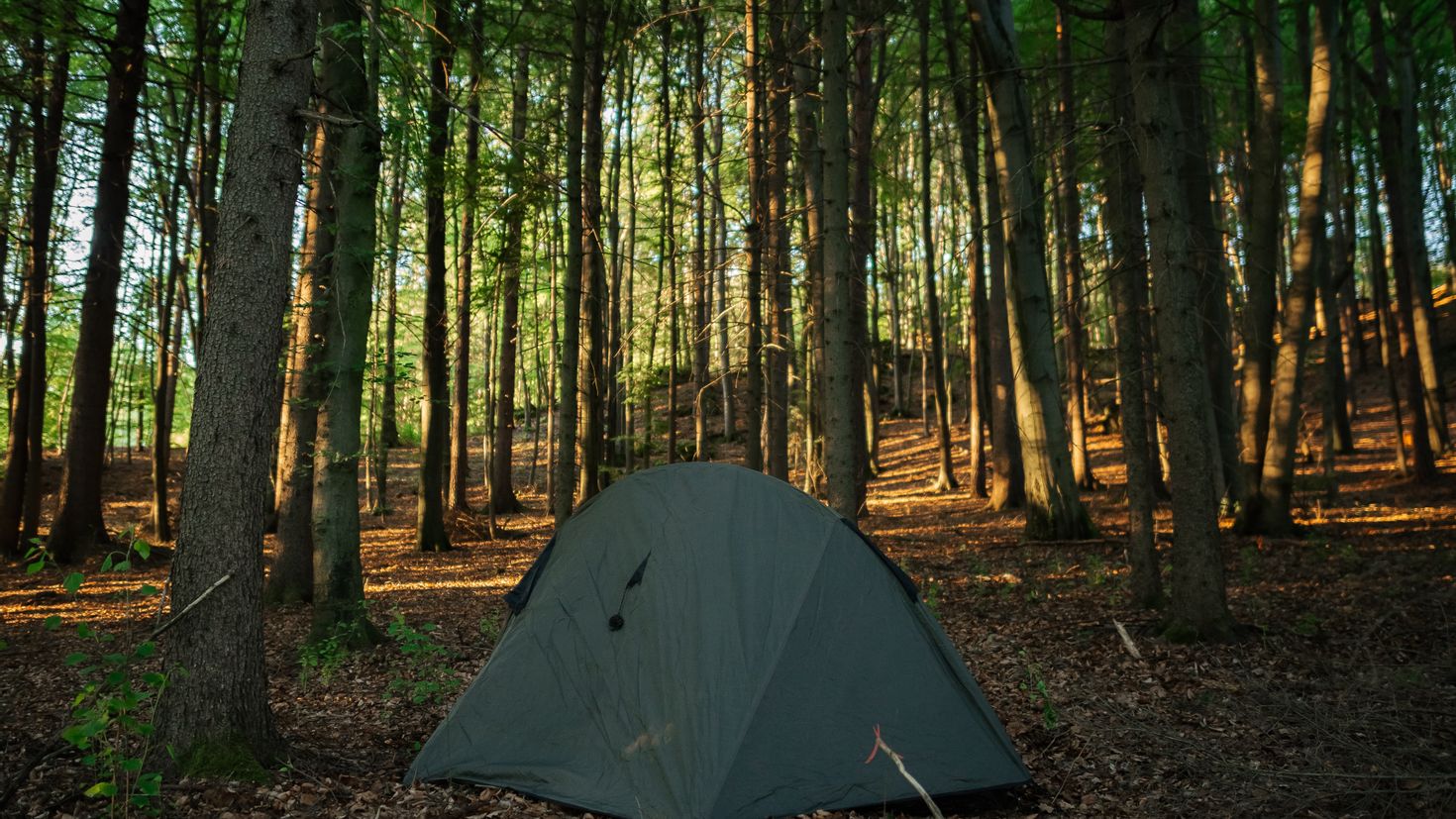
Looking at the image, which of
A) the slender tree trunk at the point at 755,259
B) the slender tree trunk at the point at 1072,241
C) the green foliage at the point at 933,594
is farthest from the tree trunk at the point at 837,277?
the slender tree trunk at the point at 755,259

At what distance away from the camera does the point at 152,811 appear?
12.1ft

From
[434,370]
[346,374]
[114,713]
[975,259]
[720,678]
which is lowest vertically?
[720,678]

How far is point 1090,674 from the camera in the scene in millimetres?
6559

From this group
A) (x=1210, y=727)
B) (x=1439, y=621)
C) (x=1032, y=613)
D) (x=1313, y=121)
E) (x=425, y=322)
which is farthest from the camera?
(x=425, y=322)

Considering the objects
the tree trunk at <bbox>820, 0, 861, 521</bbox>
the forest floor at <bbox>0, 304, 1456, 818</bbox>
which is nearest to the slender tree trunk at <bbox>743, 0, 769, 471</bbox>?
the tree trunk at <bbox>820, 0, 861, 521</bbox>

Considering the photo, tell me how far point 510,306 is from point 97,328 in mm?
6414

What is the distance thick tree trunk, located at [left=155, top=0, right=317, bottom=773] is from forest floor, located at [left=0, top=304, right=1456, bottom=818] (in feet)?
1.04

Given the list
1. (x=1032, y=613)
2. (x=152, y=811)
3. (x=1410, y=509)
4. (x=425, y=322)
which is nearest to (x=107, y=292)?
(x=425, y=322)

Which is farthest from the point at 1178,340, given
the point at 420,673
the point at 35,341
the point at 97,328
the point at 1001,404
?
the point at 35,341

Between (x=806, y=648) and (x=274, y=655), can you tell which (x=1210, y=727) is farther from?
(x=274, y=655)

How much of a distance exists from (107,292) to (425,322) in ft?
14.0

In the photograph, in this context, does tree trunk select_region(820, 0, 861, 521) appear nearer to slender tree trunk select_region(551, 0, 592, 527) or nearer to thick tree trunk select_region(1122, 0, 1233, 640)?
thick tree trunk select_region(1122, 0, 1233, 640)

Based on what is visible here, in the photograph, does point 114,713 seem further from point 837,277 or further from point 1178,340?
point 1178,340

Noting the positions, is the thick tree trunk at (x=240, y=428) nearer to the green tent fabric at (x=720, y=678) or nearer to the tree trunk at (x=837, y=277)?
the green tent fabric at (x=720, y=678)
